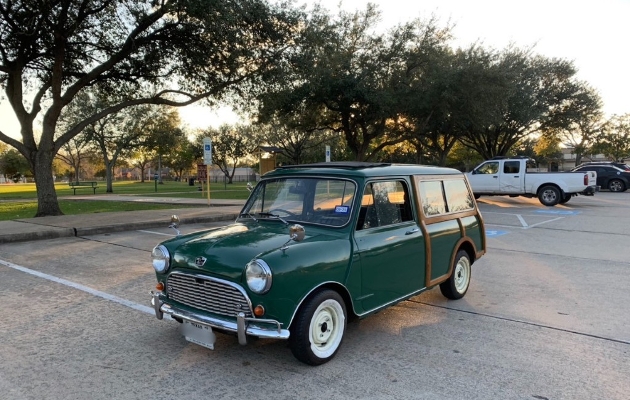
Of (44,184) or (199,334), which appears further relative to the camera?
(44,184)

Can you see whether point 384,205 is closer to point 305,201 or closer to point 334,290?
point 305,201

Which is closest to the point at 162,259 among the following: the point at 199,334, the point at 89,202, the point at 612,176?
the point at 199,334

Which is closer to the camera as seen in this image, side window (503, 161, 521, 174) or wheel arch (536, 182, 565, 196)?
wheel arch (536, 182, 565, 196)

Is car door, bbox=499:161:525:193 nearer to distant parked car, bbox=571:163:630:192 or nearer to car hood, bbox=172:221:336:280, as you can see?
distant parked car, bbox=571:163:630:192

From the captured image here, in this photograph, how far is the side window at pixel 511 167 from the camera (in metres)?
18.6

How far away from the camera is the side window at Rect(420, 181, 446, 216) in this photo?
4.81 metres

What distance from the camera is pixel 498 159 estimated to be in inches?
763

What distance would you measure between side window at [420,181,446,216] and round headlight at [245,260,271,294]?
224 centimetres

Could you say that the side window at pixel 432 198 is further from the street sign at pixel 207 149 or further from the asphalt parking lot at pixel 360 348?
the street sign at pixel 207 149

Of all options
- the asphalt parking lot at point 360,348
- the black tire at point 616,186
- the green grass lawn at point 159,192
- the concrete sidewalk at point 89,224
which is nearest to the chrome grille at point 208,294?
the asphalt parking lot at point 360,348

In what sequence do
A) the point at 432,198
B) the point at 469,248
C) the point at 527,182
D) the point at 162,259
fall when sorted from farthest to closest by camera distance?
1. the point at 527,182
2. the point at 469,248
3. the point at 432,198
4. the point at 162,259

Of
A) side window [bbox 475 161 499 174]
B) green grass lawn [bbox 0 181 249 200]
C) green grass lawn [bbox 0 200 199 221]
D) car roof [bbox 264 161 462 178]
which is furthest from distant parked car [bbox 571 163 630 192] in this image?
car roof [bbox 264 161 462 178]

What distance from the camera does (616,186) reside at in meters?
27.2

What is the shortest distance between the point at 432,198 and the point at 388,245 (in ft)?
3.82
